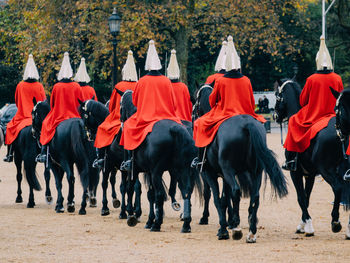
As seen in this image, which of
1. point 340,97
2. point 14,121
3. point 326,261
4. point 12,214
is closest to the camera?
point 326,261

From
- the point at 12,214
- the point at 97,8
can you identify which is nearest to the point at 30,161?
the point at 12,214

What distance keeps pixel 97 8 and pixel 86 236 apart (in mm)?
21943

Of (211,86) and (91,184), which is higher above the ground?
(211,86)

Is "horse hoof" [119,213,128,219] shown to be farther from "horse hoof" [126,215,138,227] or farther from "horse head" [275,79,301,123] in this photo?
"horse head" [275,79,301,123]

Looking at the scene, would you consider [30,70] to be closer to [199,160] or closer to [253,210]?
[199,160]

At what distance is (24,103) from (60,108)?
66.7 inches

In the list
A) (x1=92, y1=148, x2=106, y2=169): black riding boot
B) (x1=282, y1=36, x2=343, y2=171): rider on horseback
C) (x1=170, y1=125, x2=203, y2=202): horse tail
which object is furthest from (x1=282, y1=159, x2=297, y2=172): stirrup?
(x1=92, y1=148, x2=106, y2=169): black riding boot

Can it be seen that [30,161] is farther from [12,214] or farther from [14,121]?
[12,214]

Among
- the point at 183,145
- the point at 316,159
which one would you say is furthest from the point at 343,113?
the point at 183,145

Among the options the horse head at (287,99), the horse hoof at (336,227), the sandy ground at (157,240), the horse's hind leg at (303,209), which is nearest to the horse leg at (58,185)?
the sandy ground at (157,240)

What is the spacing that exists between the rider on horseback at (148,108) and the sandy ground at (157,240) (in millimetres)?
1384

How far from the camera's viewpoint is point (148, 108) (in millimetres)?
11812

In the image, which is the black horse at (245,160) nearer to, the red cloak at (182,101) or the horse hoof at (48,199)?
the red cloak at (182,101)

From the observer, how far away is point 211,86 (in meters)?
11.9
